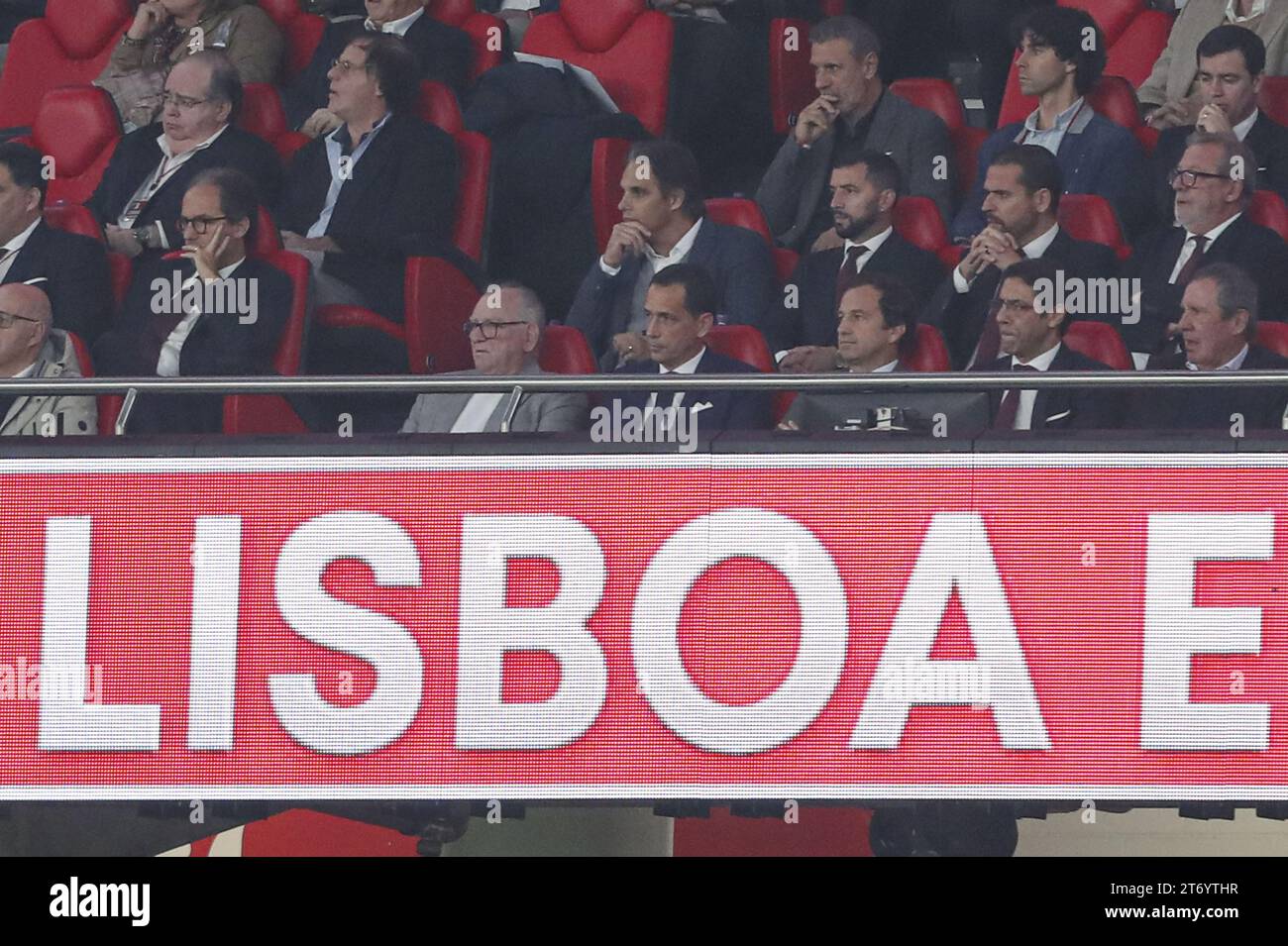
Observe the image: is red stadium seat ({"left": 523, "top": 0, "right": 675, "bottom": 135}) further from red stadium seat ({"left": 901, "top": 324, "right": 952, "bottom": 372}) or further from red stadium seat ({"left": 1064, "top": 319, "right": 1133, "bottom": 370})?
red stadium seat ({"left": 1064, "top": 319, "right": 1133, "bottom": 370})

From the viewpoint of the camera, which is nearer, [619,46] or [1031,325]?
[1031,325]

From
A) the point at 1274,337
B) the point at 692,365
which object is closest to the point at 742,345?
the point at 692,365

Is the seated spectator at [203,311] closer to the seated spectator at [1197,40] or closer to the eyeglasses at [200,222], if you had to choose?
the eyeglasses at [200,222]

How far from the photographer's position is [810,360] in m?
5.25

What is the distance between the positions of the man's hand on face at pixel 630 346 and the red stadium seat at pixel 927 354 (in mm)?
693

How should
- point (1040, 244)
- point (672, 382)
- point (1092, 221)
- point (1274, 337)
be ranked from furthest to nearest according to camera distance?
point (1092, 221) < point (1040, 244) < point (1274, 337) < point (672, 382)

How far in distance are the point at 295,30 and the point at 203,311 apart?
1.79 metres

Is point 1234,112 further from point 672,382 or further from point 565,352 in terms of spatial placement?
point 672,382

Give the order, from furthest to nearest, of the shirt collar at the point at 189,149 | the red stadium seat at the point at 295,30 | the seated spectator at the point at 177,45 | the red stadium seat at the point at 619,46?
the red stadium seat at the point at 295,30, the seated spectator at the point at 177,45, the red stadium seat at the point at 619,46, the shirt collar at the point at 189,149

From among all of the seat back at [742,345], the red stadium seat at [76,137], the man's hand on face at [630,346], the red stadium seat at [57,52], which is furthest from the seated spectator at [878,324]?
the red stadium seat at [57,52]

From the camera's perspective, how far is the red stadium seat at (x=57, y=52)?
23.6ft

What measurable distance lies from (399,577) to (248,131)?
2.61 metres

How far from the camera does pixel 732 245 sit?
216 inches
